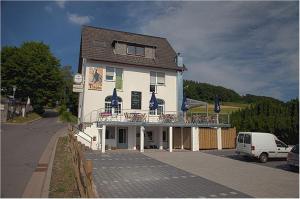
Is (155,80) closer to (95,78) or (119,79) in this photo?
(119,79)

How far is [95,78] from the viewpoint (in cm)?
2908

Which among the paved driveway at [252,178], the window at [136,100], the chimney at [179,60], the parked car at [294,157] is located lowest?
the paved driveway at [252,178]

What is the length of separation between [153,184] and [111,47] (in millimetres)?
21428

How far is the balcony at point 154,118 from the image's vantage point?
2658 cm

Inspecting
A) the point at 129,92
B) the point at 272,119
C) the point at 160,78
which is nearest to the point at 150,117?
the point at 129,92

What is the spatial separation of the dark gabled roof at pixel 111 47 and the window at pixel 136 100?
113 inches

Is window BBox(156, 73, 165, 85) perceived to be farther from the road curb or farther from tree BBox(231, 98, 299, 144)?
the road curb

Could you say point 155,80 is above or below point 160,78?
below

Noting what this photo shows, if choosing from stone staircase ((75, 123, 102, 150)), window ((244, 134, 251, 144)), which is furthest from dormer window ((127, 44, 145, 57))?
window ((244, 134, 251, 144))

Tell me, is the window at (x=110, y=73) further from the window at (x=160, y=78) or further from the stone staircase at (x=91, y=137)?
the stone staircase at (x=91, y=137)

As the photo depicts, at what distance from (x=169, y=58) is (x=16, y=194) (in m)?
26.5

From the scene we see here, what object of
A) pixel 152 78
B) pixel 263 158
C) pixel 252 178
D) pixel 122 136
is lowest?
pixel 252 178

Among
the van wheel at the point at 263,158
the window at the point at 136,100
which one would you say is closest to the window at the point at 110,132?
the window at the point at 136,100

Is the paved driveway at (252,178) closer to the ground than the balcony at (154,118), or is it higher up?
closer to the ground
